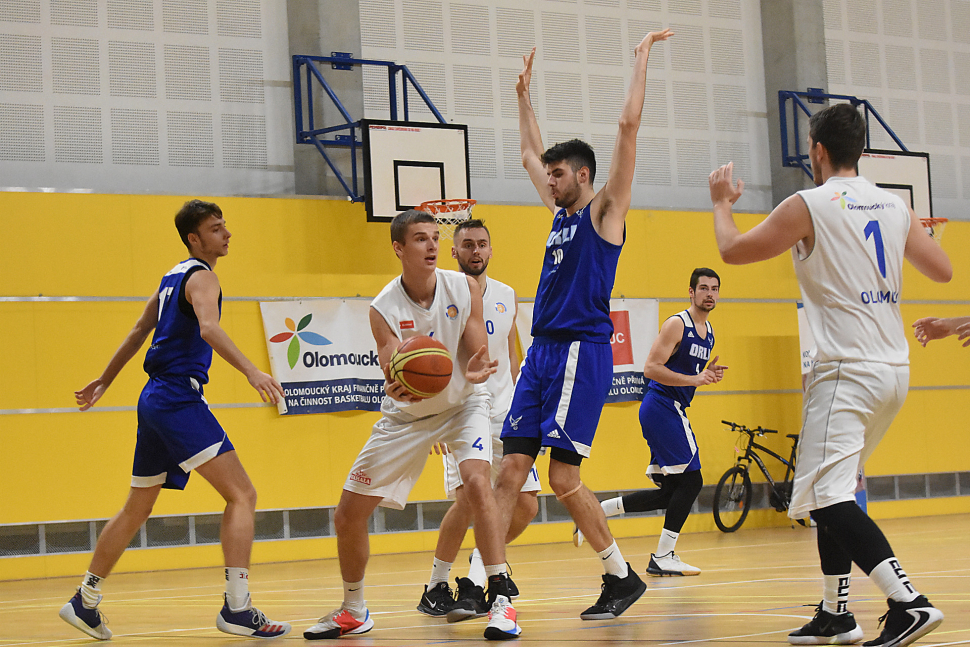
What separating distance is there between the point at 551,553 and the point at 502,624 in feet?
18.6

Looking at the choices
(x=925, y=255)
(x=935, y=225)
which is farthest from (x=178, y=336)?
(x=935, y=225)

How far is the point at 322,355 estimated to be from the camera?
10.8m

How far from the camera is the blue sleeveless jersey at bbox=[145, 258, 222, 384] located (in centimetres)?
525

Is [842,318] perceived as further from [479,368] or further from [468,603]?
[468,603]

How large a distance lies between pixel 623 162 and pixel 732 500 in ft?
26.8

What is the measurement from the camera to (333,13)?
1162 centimetres

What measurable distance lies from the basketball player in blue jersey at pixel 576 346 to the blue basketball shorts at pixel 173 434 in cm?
144

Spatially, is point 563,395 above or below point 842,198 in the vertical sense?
below

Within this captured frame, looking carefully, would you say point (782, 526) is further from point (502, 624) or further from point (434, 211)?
point (502, 624)

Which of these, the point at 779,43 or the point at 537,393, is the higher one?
the point at 779,43

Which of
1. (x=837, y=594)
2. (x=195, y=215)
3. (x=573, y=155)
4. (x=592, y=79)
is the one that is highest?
(x=592, y=79)

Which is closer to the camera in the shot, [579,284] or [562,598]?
[579,284]

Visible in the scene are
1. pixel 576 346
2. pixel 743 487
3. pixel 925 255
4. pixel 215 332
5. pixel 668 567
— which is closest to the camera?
pixel 925 255

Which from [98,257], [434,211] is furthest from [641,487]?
[98,257]
